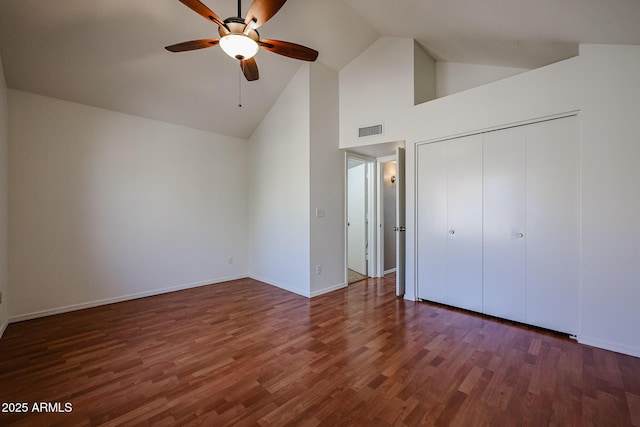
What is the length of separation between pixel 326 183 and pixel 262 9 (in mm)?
2367

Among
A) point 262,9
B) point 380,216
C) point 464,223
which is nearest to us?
point 262,9

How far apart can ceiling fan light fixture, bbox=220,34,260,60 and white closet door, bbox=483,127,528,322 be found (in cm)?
250

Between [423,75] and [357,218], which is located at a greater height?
[423,75]

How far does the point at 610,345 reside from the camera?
231 centimetres

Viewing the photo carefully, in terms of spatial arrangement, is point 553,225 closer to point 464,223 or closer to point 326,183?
point 464,223

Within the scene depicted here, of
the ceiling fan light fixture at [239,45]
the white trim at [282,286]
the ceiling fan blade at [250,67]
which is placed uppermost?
the ceiling fan blade at [250,67]

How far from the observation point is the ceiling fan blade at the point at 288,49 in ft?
7.45

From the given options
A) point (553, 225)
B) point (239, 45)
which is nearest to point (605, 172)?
point (553, 225)

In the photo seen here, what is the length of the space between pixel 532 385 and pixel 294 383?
5.25 ft

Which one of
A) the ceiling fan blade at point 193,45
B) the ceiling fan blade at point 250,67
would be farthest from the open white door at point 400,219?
the ceiling fan blade at point 193,45

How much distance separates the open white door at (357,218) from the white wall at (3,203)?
4.13 metres

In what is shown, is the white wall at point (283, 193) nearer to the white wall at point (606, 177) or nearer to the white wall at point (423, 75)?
the white wall at point (423, 75)

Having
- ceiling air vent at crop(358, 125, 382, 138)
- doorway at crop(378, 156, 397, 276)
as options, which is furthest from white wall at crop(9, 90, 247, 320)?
doorway at crop(378, 156, 397, 276)

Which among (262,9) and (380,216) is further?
(380,216)
